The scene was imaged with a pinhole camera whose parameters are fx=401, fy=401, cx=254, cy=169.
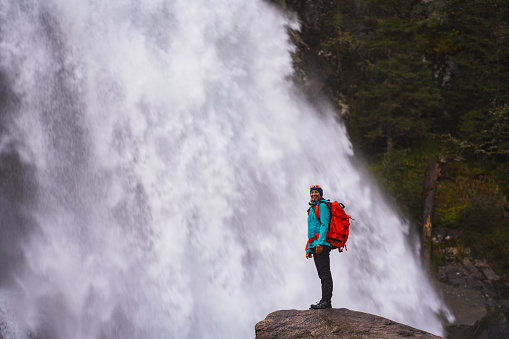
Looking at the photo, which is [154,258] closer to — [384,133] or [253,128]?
[253,128]

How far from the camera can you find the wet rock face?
13.4ft

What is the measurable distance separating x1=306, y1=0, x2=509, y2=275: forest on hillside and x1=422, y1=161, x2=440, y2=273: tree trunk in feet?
0.55

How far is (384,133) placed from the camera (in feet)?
47.2

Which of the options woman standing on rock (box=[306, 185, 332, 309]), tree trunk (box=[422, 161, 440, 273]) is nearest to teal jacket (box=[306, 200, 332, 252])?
woman standing on rock (box=[306, 185, 332, 309])

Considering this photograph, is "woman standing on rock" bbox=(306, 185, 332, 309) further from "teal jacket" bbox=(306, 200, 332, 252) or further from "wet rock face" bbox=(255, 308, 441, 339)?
"wet rock face" bbox=(255, 308, 441, 339)

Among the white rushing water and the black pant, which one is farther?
the white rushing water

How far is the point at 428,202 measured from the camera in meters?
11.6

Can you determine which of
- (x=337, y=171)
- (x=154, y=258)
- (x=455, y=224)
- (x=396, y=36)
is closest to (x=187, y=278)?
(x=154, y=258)

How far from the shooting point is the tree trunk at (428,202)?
1087 cm

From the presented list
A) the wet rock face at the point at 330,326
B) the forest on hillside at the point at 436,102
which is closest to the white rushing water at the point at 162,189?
the forest on hillside at the point at 436,102

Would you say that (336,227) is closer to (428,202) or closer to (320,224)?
(320,224)

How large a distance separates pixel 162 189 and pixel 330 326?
19.2ft

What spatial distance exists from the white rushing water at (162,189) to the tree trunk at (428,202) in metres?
0.30

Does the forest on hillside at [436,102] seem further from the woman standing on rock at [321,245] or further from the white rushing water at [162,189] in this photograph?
the woman standing on rock at [321,245]
